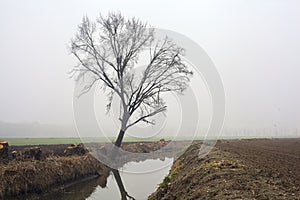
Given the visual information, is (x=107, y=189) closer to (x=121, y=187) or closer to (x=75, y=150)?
(x=121, y=187)

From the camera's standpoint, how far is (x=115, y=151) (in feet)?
101

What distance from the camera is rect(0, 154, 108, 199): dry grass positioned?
13562 mm

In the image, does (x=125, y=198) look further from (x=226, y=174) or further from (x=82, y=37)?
(x=82, y=37)

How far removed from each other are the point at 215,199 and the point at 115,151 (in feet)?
77.7

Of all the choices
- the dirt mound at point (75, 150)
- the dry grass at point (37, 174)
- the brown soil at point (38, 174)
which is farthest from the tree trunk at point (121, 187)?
the dirt mound at point (75, 150)

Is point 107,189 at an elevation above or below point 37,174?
below

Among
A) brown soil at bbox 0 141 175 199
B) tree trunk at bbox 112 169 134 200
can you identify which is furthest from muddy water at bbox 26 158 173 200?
brown soil at bbox 0 141 175 199

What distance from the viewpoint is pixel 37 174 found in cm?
1551

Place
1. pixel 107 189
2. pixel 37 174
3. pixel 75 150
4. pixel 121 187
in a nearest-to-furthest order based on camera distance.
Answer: pixel 37 174 < pixel 107 189 < pixel 121 187 < pixel 75 150

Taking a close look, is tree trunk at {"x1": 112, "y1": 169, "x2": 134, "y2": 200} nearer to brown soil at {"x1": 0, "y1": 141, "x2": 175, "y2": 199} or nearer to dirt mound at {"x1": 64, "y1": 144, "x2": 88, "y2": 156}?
brown soil at {"x1": 0, "y1": 141, "x2": 175, "y2": 199}

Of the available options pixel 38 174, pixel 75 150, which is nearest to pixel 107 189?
pixel 38 174

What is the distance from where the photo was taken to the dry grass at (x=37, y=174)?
44.5 feet

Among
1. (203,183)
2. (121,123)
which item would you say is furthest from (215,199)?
(121,123)

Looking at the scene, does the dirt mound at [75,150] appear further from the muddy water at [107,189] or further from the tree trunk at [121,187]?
the muddy water at [107,189]
